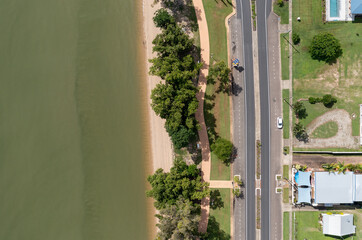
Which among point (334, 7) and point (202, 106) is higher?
point (334, 7)

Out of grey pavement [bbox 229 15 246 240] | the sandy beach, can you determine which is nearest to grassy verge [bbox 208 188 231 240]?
grey pavement [bbox 229 15 246 240]

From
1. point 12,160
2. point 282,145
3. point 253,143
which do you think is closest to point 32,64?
point 12,160

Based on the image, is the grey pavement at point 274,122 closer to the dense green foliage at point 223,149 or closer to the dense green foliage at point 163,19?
the dense green foliage at point 223,149

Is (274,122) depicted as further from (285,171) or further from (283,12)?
(283,12)

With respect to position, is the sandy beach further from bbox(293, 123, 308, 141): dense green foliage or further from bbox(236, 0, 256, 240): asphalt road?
bbox(293, 123, 308, 141): dense green foliage

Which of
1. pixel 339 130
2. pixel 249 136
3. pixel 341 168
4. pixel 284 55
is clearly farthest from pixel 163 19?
pixel 341 168

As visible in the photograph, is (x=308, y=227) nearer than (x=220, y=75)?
No
